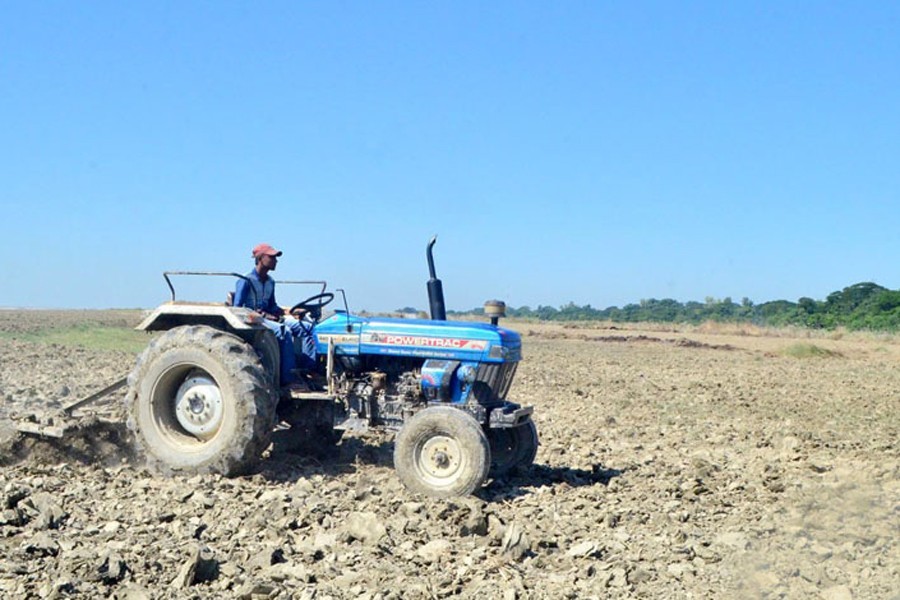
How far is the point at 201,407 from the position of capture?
8.21 meters

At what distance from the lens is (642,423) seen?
502 inches

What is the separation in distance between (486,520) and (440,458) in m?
1.16

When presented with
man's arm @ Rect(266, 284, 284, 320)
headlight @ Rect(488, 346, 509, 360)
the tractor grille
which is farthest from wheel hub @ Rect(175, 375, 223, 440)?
headlight @ Rect(488, 346, 509, 360)

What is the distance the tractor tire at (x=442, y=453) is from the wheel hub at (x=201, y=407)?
64.3 inches

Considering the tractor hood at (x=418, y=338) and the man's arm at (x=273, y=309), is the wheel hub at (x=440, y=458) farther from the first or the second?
the man's arm at (x=273, y=309)

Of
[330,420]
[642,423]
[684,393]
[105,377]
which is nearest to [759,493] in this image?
[330,420]

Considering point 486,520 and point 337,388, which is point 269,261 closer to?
point 337,388

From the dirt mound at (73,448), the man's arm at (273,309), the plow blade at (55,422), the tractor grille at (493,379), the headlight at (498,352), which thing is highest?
the man's arm at (273,309)

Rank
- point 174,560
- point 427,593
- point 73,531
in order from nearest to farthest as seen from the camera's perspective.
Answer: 1. point 427,593
2. point 174,560
3. point 73,531

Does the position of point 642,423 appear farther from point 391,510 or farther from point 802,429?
point 391,510

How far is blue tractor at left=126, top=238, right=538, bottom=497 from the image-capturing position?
7.76 meters

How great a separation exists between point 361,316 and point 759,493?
3.64 m

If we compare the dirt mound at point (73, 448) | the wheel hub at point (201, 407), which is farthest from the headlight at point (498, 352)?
the dirt mound at point (73, 448)

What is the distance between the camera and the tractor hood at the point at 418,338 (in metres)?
8.10
